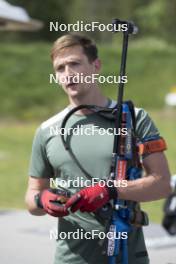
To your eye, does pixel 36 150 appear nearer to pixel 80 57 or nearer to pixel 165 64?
pixel 80 57

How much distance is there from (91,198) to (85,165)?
0.62 ft

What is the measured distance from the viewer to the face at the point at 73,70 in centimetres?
324

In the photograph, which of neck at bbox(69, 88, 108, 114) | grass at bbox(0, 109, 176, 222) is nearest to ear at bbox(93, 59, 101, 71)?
neck at bbox(69, 88, 108, 114)

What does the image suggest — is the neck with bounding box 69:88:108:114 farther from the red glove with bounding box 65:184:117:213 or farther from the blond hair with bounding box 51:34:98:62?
the red glove with bounding box 65:184:117:213

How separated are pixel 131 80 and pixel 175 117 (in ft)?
14.3

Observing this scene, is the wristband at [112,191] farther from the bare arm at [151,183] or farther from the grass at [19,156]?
the grass at [19,156]

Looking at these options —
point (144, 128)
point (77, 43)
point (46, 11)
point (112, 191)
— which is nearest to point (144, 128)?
point (144, 128)

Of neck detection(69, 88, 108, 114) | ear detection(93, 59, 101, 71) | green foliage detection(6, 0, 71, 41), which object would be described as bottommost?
neck detection(69, 88, 108, 114)

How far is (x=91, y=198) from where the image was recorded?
3094mm

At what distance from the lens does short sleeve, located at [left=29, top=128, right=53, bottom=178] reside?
11.2ft

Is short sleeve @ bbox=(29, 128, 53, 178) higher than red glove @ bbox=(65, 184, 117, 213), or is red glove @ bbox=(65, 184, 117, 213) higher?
short sleeve @ bbox=(29, 128, 53, 178)

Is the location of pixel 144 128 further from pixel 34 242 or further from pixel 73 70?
pixel 34 242

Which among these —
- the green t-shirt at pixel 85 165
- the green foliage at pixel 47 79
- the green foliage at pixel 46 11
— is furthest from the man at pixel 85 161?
the green foliage at pixel 46 11

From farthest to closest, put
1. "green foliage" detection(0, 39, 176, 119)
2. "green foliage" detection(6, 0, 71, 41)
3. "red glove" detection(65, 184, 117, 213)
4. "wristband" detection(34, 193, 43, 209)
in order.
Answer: "green foliage" detection(6, 0, 71, 41)
"green foliage" detection(0, 39, 176, 119)
"wristband" detection(34, 193, 43, 209)
"red glove" detection(65, 184, 117, 213)
